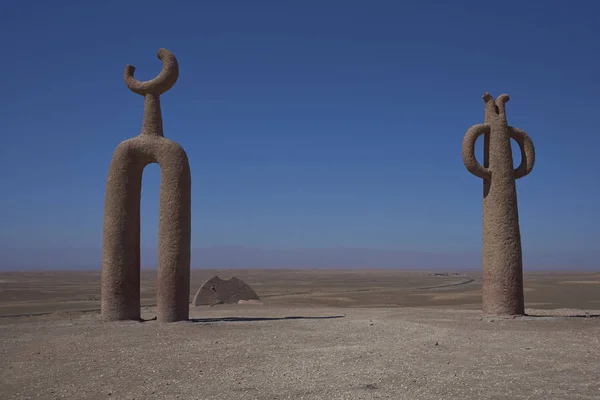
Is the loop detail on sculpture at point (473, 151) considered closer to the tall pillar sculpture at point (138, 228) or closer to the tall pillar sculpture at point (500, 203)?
the tall pillar sculpture at point (500, 203)

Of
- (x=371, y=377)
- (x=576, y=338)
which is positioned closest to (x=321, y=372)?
(x=371, y=377)

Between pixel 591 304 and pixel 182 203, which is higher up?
pixel 182 203

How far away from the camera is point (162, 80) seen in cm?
1419

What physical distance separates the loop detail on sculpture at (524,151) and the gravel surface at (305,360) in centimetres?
402

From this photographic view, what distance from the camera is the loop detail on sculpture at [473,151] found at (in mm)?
14391

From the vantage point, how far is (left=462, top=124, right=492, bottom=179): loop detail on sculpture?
47.2ft

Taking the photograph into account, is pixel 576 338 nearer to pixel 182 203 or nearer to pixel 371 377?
pixel 371 377

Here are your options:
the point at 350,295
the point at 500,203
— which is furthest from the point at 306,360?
the point at 350,295

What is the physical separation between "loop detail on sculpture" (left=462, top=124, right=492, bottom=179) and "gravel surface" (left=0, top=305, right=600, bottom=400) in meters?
3.89

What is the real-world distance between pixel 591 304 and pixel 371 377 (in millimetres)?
17251

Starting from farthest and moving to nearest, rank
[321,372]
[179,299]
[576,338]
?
[179,299]
[576,338]
[321,372]

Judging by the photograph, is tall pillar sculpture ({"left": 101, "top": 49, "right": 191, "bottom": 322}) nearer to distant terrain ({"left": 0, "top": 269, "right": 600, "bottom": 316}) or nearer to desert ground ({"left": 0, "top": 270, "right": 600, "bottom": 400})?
desert ground ({"left": 0, "top": 270, "right": 600, "bottom": 400})

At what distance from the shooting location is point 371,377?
7.38 m

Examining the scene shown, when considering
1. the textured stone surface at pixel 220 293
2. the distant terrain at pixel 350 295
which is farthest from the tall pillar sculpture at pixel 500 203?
the textured stone surface at pixel 220 293
